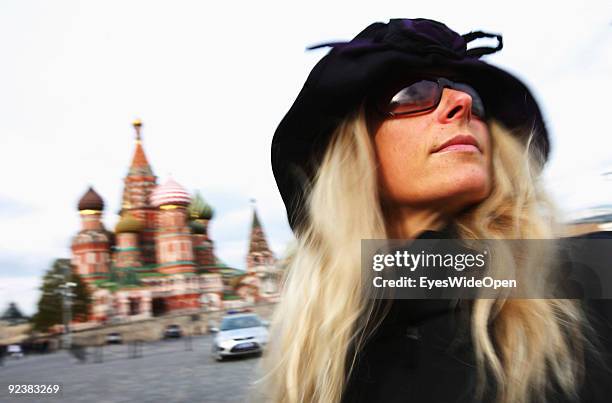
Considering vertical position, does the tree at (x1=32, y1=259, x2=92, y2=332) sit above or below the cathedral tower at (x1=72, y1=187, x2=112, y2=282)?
below

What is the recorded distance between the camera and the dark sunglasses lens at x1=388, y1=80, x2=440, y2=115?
1132 mm

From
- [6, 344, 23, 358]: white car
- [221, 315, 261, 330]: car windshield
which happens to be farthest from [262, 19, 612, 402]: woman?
[221, 315, 261, 330]: car windshield

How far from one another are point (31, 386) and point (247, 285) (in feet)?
102

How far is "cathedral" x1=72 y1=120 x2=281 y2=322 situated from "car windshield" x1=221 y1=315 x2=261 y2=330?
1853 centimetres

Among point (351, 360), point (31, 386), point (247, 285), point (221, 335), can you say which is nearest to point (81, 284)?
point (247, 285)

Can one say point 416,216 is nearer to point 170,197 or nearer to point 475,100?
point 475,100

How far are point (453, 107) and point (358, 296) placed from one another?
1.59 feet

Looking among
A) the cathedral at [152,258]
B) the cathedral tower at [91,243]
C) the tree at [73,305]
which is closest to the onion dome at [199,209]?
the cathedral at [152,258]

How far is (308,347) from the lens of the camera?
1246 millimetres

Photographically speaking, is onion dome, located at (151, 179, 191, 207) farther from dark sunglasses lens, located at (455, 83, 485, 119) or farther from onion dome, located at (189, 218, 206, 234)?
dark sunglasses lens, located at (455, 83, 485, 119)

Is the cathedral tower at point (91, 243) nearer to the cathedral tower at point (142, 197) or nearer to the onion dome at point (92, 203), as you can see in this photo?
the onion dome at point (92, 203)

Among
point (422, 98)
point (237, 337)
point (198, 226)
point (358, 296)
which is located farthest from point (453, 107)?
point (198, 226)

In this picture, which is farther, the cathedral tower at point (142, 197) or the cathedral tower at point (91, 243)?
the cathedral tower at point (142, 197)

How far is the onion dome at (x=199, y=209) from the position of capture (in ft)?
117
